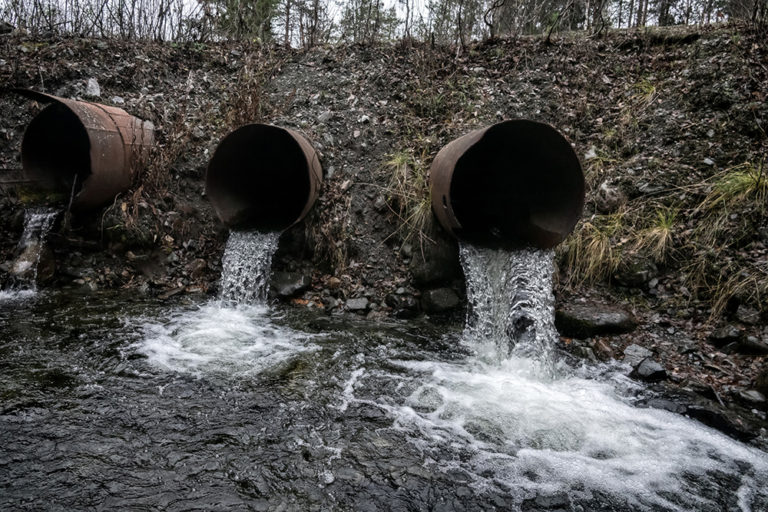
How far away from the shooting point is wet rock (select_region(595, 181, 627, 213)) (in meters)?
4.55

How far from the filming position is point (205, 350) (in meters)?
3.23

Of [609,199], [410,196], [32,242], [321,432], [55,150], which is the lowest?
[321,432]

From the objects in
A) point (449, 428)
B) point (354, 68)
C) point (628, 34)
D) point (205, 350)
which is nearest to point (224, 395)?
point (205, 350)

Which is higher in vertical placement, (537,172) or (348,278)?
(537,172)

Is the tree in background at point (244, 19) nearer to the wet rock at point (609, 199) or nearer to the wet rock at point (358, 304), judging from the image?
the wet rock at point (358, 304)

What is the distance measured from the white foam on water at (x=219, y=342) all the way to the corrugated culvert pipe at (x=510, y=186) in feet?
6.08

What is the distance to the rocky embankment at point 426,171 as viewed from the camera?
12.0ft

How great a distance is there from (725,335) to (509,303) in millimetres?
1646

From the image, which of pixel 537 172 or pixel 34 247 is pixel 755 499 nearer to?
pixel 537 172

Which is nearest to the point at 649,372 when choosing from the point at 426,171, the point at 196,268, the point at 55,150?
the point at 426,171

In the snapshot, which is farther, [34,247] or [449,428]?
[34,247]

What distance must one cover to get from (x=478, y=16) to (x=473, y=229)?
5625mm

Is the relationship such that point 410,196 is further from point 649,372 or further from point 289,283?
point 649,372

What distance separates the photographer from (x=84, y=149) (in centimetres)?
529
